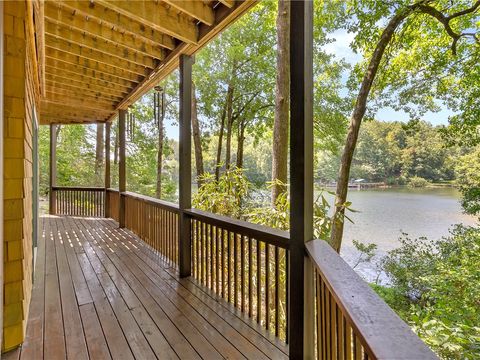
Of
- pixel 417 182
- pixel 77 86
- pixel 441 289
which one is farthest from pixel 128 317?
pixel 417 182

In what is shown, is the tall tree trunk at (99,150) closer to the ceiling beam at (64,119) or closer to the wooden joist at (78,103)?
the ceiling beam at (64,119)

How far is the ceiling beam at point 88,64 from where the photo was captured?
3.78 metres

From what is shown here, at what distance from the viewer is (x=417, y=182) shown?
9.32 m

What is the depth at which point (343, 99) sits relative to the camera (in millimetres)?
11156

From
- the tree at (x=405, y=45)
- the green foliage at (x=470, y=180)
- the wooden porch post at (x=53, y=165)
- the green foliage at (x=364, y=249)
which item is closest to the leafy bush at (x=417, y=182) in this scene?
the green foliage at (x=470, y=180)

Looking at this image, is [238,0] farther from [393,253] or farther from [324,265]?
[393,253]

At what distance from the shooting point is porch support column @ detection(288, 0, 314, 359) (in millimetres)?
1661

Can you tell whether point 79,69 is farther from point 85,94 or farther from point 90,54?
point 85,94

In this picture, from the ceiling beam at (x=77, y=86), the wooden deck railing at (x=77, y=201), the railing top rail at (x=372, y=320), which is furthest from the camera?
the wooden deck railing at (x=77, y=201)

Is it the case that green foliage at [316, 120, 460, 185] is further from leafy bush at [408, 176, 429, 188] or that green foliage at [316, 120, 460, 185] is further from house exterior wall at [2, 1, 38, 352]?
house exterior wall at [2, 1, 38, 352]

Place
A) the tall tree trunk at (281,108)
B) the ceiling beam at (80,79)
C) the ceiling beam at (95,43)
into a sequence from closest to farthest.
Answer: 1. the ceiling beam at (95,43)
2. the ceiling beam at (80,79)
3. the tall tree trunk at (281,108)

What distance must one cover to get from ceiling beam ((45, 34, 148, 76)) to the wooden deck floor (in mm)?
2926

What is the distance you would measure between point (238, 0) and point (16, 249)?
9.10 ft

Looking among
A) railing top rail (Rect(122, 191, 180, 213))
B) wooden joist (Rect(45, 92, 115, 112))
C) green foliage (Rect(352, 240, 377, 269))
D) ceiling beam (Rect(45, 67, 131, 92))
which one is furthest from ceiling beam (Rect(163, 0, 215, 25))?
green foliage (Rect(352, 240, 377, 269))
